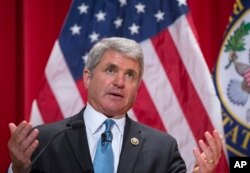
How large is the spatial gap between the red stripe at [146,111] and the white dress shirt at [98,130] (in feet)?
2.38

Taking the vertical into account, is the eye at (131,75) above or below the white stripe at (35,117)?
above

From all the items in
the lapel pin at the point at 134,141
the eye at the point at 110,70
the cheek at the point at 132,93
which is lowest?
the lapel pin at the point at 134,141

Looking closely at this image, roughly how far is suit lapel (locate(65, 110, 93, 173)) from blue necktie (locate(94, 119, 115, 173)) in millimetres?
30

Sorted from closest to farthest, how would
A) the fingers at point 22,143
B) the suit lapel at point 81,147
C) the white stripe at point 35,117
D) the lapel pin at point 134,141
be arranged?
the fingers at point 22,143, the suit lapel at point 81,147, the lapel pin at point 134,141, the white stripe at point 35,117

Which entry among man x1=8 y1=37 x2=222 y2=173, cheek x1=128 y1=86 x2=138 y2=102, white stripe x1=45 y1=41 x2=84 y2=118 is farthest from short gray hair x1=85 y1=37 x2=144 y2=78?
white stripe x1=45 y1=41 x2=84 y2=118

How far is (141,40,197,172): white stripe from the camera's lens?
7.72ft

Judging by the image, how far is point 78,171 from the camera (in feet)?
4.86

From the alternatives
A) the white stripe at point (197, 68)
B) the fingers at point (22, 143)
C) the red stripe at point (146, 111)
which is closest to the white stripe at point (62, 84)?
the red stripe at point (146, 111)

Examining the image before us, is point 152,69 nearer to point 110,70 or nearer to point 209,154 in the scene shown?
point 110,70

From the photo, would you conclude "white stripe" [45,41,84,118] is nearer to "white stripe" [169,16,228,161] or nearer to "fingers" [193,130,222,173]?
"white stripe" [169,16,228,161]

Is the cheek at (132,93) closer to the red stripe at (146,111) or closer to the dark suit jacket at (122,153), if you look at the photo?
the dark suit jacket at (122,153)

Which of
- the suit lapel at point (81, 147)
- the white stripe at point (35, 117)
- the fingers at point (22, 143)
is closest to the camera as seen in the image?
the fingers at point (22, 143)

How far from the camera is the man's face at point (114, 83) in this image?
1613 mm

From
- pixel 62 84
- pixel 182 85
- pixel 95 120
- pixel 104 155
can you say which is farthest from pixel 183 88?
pixel 104 155
